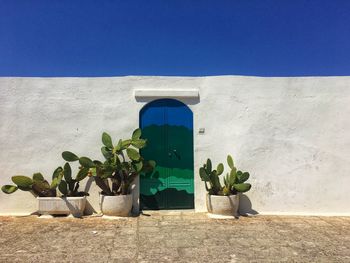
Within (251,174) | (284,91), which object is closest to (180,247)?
(251,174)

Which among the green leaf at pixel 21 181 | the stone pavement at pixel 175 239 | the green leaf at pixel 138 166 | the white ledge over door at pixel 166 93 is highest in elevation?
the white ledge over door at pixel 166 93

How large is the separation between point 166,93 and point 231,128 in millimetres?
1477

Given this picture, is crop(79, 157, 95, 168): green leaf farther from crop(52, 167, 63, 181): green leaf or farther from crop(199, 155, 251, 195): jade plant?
crop(199, 155, 251, 195): jade plant

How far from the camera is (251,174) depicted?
267 inches

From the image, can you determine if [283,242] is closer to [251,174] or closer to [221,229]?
[221,229]

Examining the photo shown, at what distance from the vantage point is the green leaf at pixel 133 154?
6.16m

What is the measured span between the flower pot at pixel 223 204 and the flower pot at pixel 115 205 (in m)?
1.55

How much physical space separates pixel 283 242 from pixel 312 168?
2536 millimetres

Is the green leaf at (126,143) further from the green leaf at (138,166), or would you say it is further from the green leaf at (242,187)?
the green leaf at (242,187)

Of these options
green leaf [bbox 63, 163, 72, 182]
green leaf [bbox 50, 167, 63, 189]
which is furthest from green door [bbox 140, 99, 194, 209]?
green leaf [bbox 50, 167, 63, 189]

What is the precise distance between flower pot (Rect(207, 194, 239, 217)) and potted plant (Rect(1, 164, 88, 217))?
2.37 meters

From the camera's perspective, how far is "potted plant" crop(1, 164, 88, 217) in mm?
6121

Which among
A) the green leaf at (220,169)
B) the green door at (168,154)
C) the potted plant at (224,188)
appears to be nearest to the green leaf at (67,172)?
the green door at (168,154)

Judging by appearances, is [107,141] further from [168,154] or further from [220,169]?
[220,169]
